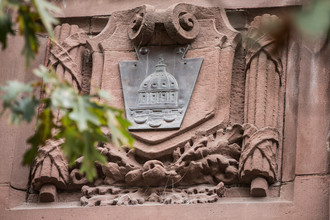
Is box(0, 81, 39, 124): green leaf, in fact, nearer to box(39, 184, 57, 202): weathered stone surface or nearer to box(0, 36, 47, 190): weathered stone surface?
box(39, 184, 57, 202): weathered stone surface

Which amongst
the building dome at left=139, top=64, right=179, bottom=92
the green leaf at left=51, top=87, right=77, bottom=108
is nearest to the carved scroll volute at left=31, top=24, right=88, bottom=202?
the building dome at left=139, top=64, right=179, bottom=92

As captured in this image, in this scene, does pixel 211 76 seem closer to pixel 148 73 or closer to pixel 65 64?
pixel 148 73

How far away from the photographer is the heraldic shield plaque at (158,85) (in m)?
7.78

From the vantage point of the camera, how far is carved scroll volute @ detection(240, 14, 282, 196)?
742cm

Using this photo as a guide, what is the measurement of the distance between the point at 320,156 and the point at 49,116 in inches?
111

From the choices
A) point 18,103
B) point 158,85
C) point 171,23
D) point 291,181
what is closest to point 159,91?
point 158,85

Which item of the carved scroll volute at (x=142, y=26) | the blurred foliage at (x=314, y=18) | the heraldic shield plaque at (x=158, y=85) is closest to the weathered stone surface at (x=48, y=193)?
the heraldic shield plaque at (x=158, y=85)

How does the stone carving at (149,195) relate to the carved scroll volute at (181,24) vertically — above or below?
below

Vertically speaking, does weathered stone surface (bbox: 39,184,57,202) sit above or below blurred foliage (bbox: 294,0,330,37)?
below

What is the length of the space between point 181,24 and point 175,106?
2.19 feet

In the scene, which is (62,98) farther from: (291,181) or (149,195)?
(291,181)

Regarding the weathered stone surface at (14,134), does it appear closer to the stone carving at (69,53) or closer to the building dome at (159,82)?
the stone carving at (69,53)

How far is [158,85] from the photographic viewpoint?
26.0 ft

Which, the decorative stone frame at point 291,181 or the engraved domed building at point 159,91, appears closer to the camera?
the decorative stone frame at point 291,181
